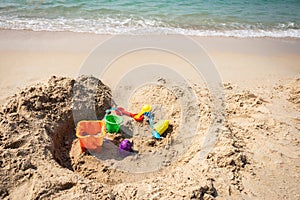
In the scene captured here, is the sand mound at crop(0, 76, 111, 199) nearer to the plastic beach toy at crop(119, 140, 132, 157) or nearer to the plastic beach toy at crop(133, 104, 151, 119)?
A: the plastic beach toy at crop(133, 104, 151, 119)

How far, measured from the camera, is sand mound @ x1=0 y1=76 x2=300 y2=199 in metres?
2.76

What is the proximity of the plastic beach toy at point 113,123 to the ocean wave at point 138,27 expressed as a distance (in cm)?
414

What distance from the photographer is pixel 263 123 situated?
4.12 metres

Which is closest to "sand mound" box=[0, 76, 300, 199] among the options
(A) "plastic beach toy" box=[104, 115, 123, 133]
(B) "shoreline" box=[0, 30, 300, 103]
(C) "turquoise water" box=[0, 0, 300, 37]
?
(A) "plastic beach toy" box=[104, 115, 123, 133]

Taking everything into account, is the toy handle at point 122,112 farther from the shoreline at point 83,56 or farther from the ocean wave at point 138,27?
the ocean wave at point 138,27

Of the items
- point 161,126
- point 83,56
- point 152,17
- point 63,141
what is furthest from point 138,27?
point 63,141

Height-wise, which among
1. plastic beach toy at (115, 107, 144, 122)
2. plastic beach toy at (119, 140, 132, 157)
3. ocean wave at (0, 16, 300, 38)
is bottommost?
plastic beach toy at (119, 140, 132, 157)

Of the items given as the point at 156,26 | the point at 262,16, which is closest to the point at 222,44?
the point at 156,26

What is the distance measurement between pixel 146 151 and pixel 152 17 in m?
6.14

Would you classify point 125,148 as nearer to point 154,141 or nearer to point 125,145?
point 125,145

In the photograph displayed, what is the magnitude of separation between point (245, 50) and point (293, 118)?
10.2 feet

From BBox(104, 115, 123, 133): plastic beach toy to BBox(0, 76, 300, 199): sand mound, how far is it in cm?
23

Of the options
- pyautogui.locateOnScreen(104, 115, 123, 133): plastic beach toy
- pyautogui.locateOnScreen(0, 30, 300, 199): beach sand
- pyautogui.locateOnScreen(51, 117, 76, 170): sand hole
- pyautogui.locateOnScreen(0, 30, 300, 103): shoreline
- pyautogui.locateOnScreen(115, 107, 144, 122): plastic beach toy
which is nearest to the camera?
pyautogui.locateOnScreen(0, 30, 300, 199): beach sand

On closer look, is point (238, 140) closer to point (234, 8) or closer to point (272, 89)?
point (272, 89)
